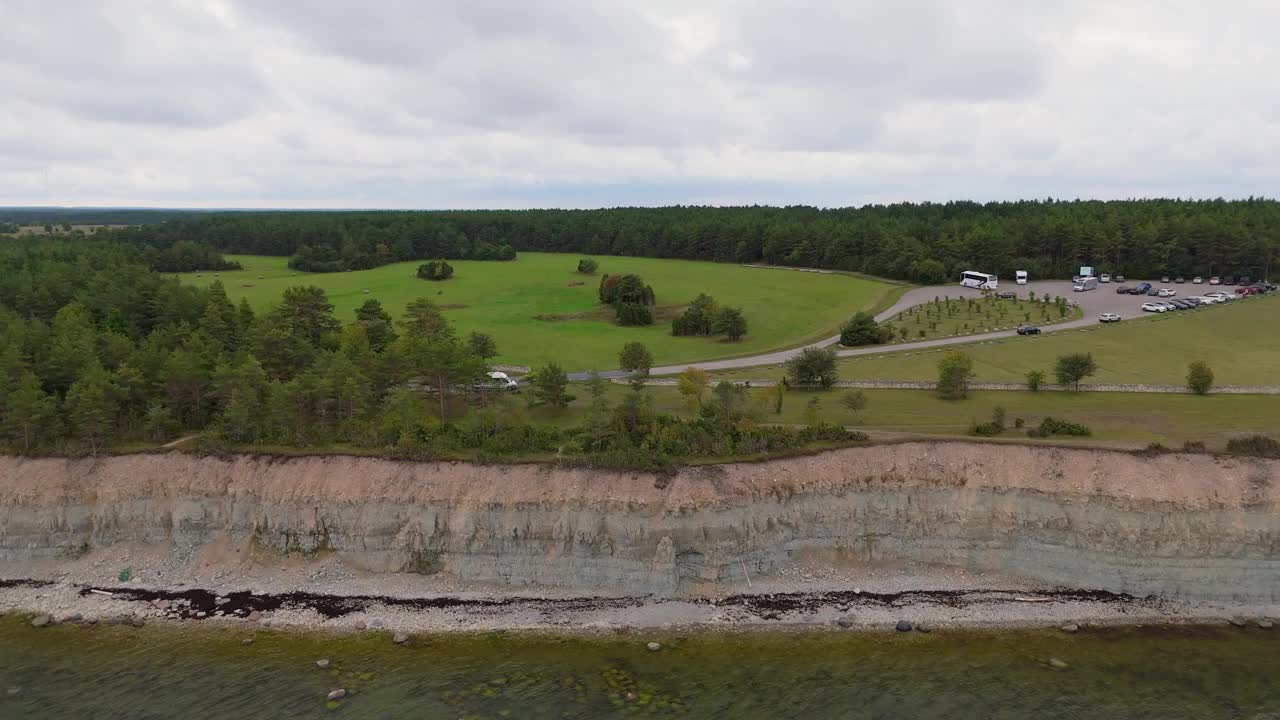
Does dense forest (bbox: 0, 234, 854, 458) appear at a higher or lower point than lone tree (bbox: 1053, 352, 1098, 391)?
lower

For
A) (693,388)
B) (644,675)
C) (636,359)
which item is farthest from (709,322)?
(644,675)

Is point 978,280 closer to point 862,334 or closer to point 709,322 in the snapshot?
point 862,334

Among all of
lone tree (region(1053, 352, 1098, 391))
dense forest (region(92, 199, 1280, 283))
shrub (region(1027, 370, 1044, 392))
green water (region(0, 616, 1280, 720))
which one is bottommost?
green water (region(0, 616, 1280, 720))

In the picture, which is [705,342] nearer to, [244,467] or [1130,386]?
[1130,386]

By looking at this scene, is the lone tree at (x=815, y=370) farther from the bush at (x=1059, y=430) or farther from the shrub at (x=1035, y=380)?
the bush at (x=1059, y=430)

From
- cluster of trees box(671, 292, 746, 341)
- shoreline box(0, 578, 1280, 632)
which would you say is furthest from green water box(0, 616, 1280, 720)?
cluster of trees box(671, 292, 746, 341)

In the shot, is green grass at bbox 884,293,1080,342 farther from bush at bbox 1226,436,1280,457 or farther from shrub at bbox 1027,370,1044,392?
bush at bbox 1226,436,1280,457

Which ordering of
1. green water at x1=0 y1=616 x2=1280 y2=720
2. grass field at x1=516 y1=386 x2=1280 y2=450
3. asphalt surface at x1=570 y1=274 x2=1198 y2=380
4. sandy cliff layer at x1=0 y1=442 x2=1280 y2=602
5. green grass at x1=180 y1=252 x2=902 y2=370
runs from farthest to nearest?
1. green grass at x1=180 y1=252 x2=902 y2=370
2. asphalt surface at x1=570 y1=274 x2=1198 y2=380
3. grass field at x1=516 y1=386 x2=1280 y2=450
4. sandy cliff layer at x1=0 y1=442 x2=1280 y2=602
5. green water at x1=0 y1=616 x2=1280 y2=720

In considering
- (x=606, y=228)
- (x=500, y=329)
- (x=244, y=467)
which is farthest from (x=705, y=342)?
(x=606, y=228)
